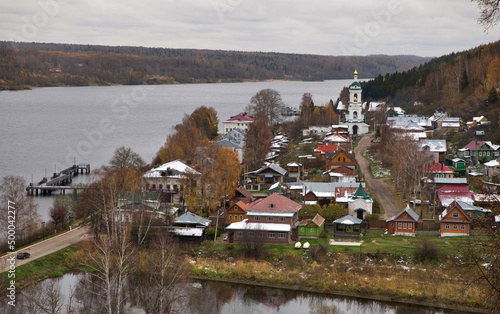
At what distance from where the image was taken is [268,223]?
2877cm

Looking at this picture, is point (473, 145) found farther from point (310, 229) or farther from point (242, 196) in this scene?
point (310, 229)

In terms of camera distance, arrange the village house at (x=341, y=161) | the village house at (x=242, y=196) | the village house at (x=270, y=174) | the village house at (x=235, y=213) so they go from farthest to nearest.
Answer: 1. the village house at (x=341, y=161)
2. the village house at (x=270, y=174)
3. the village house at (x=242, y=196)
4. the village house at (x=235, y=213)

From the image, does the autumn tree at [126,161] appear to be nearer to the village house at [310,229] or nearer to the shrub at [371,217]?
the village house at [310,229]

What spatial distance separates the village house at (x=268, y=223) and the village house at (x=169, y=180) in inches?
258

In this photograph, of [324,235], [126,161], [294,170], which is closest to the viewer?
[324,235]

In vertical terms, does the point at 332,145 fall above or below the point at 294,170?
above

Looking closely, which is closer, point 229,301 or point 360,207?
point 229,301

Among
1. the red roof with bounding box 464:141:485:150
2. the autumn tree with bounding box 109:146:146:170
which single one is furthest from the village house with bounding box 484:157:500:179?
the autumn tree with bounding box 109:146:146:170

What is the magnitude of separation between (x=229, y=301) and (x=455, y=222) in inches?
457

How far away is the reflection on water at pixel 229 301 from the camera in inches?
799

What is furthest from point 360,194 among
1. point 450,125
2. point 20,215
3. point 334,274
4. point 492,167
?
point 450,125

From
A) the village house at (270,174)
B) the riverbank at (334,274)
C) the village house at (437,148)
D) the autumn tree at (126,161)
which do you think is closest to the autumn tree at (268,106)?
the village house at (437,148)

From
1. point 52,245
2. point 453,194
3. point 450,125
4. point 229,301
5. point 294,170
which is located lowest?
point 229,301

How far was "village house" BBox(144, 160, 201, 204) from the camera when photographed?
35.2 metres
